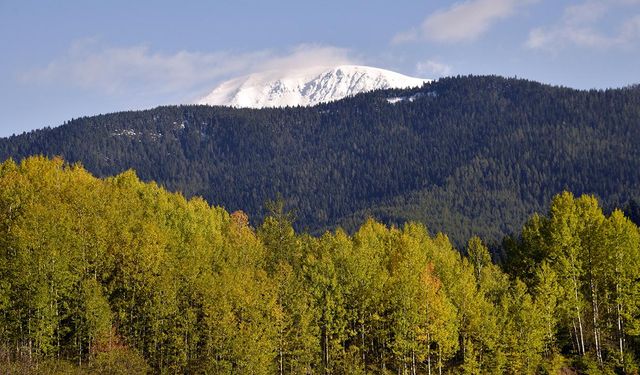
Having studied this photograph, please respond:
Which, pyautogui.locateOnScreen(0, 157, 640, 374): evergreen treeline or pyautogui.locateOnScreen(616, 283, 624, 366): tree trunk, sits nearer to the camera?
pyautogui.locateOnScreen(0, 157, 640, 374): evergreen treeline

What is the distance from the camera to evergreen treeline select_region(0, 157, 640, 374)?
204 feet

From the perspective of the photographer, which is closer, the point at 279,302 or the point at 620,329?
the point at 279,302

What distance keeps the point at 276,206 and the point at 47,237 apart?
4165 cm

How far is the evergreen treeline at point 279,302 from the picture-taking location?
62062mm

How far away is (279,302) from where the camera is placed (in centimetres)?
6875

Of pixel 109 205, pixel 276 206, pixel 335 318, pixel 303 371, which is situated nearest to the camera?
pixel 303 371

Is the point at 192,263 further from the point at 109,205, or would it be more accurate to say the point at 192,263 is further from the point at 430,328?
the point at 430,328

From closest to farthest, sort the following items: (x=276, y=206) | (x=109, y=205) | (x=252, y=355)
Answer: (x=252, y=355) → (x=109, y=205) → (x=276, y=206)

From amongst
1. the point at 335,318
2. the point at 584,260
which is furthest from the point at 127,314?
the point at 584,260

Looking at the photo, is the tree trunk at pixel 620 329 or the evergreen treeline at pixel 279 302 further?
the tree trunk at pixel 620 329

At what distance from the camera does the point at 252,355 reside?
6175cm

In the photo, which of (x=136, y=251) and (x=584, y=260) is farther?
(x=584, y=260)

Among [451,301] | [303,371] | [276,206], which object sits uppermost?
[276,206]

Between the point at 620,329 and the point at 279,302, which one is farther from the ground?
the point at 279,302
